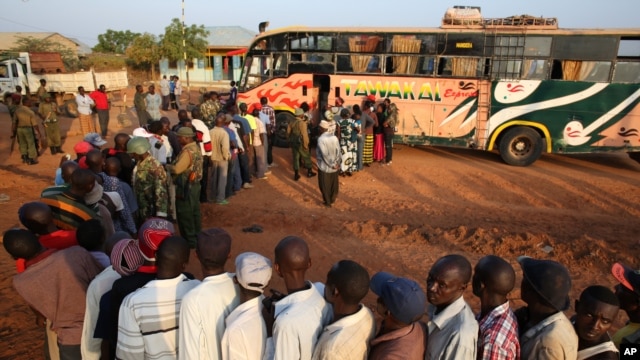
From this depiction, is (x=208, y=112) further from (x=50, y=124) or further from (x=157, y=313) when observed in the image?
(x=157, y=313)

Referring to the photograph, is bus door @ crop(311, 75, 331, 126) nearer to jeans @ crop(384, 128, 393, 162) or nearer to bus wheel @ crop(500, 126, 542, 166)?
jeans @ crop(384, 128, 393, 162)

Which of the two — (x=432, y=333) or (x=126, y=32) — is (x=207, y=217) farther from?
(x=126, y=32)

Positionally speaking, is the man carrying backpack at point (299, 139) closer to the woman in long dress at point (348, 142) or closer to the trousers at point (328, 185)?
the woman in long dress at point (348, 142)

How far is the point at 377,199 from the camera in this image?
8.17 meters

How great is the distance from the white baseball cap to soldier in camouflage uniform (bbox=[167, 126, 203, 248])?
346cm

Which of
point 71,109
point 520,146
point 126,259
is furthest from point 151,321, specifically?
point 71,109

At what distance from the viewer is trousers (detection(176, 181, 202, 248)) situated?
19.0 ft

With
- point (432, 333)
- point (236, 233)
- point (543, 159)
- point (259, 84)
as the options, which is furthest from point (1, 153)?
point (543, 159)

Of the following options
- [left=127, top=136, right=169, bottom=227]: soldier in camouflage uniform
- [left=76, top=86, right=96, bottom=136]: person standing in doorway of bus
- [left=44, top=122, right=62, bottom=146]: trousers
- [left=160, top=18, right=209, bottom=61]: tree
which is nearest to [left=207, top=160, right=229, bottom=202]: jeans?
[left=127, top=136, right=169, bottom=227]: soldier in camouflage uniform

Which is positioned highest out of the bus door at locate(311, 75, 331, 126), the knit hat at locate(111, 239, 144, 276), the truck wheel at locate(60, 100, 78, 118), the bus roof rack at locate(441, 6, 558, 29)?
the bus roof rack at locate(441, 6, 558, 29)

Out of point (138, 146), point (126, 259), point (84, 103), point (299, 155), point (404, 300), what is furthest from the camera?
point (84, 103)

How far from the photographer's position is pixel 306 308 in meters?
2.16

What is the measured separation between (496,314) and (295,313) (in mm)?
1072

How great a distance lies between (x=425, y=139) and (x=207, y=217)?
20.0ft
